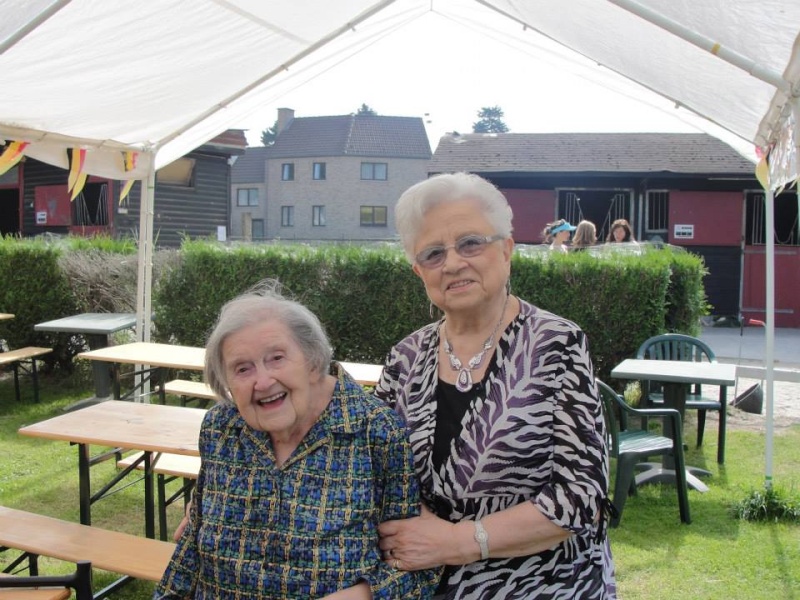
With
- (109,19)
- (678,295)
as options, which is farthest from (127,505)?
(678,295)

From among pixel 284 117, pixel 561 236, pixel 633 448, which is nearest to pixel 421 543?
pixel 633 448

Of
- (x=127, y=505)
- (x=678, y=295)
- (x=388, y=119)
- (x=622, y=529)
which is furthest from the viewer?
(x=388, y=119)

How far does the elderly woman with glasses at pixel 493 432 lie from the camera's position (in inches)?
68.4

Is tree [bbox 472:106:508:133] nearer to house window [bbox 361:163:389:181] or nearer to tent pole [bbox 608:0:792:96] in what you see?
house window [bbox 361:163:389:181]

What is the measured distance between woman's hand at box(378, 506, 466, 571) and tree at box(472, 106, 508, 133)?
98938 mm

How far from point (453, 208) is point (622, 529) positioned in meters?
3.47

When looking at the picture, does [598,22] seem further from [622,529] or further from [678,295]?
[678,295]

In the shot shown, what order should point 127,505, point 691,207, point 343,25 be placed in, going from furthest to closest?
1. point 691,207
2. point 343,25
3. point 127,505

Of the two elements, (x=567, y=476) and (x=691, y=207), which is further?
(x=691, y=207)

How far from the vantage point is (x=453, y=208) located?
1934 millimetres

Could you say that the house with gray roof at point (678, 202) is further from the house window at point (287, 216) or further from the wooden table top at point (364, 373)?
the house window at point (287, 216)

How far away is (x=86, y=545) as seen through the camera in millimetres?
3082

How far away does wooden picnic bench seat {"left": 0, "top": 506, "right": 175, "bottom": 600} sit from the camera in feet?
9.48

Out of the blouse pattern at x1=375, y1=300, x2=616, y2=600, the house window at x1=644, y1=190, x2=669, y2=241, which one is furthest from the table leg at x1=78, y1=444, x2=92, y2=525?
the house window at x1=644, y1=190, x2=669, y2=241
